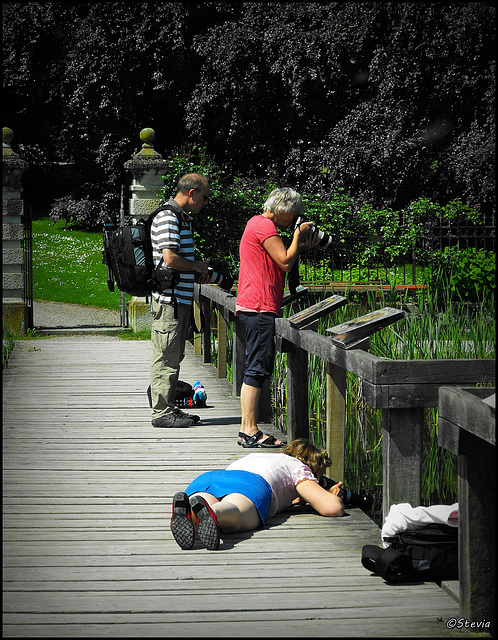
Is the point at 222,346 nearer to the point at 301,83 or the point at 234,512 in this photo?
the point at 234,512

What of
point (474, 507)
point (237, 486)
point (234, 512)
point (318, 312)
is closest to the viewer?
point (474, 507)

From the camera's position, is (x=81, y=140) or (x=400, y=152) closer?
(x=400, y=152)

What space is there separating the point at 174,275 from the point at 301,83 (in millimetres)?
15050

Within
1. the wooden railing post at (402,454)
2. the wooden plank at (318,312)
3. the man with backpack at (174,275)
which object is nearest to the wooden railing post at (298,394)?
the wooden plank at (318,312)

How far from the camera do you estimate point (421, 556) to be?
3.51 metres

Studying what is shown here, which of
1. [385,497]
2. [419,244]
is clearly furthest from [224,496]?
[419,244]

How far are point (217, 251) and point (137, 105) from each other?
12189 millimetres

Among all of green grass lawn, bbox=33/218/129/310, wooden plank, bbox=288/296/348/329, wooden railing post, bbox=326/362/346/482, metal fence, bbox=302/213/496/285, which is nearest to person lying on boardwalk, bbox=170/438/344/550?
wooden railing post, bbox=326/362/346/482

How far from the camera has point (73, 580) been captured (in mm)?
3547

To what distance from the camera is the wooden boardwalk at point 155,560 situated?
312 cm

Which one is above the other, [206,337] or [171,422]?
[206,337]

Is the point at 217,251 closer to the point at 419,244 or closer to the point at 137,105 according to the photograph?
the point at 419,244

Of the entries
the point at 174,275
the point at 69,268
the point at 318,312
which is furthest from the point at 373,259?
the point at 69,268

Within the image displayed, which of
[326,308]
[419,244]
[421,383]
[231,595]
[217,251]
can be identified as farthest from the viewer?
[419,244]
